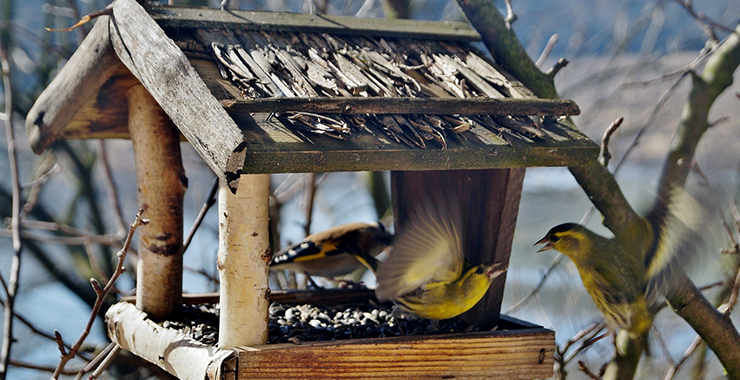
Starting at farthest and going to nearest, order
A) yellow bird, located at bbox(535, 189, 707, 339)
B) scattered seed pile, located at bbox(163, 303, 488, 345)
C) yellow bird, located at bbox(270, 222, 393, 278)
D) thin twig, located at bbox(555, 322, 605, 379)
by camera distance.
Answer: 1. yellow bird, located at bbox(270, 222, 393, 278)
2. thin twig, located at bbox(555, 322, 605, 379)
3. yellow bird, located at bbox(535, 189, 707, 339)
4. scattered seed pile, located at bbox(163, 303, 488, 345)

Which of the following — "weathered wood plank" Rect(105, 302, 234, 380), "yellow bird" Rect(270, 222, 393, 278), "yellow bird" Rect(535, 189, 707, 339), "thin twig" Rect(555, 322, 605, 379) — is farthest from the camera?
"yellow bird" Rect(270, 222, 393, 278)

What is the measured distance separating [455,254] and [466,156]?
57 cm

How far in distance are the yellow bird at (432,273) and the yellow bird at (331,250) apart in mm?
617

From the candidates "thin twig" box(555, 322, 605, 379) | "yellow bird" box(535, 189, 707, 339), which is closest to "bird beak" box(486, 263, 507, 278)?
"yellow bird" box(535, 189, 707, 339)

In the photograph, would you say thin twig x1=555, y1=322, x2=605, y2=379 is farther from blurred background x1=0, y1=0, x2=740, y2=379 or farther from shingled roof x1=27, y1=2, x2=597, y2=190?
shingled roof x1=27, y1=2, x2=597, y2=190

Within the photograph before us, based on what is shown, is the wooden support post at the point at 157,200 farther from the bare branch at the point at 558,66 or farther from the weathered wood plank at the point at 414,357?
the bare branch at the point at 558,66

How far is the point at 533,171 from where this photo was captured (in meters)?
5.06

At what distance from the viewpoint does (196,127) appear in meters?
1.57

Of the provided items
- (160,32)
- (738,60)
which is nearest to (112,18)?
Result: (160,32)

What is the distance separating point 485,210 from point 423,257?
257 mm

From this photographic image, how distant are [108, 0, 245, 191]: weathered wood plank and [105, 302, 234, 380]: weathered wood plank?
55 cm

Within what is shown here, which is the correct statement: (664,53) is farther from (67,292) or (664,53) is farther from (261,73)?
(67,292)

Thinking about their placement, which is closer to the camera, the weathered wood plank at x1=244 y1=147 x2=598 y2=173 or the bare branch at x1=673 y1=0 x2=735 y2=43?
the weathered wood plank at x1=244 y1=147 x2=598 y2=173

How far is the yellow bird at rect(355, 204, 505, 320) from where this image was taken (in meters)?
2.15
